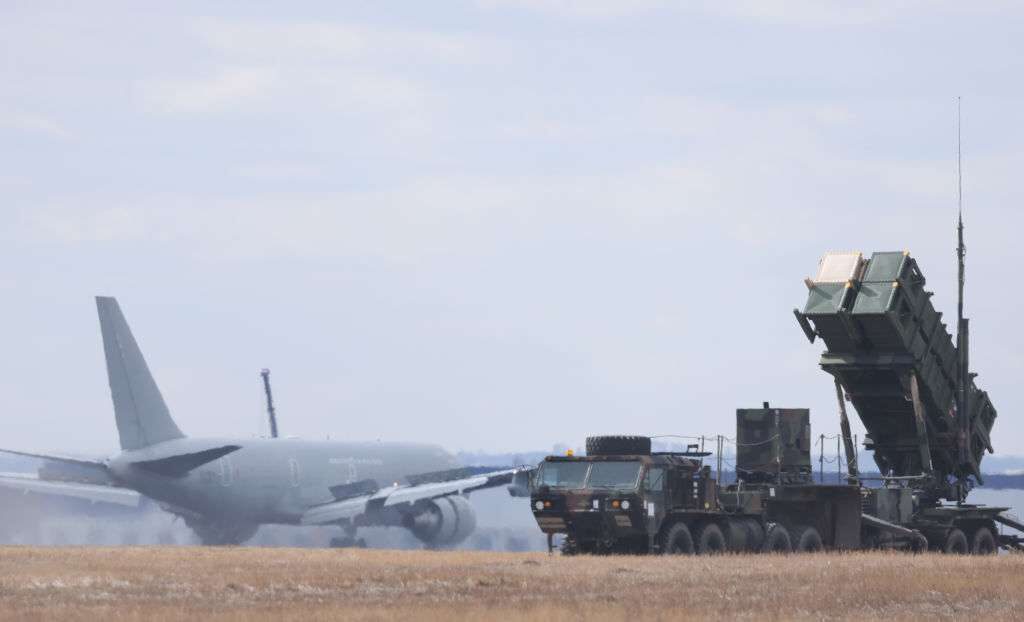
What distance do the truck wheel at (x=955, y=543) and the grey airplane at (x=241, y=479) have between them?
2788 centimetres

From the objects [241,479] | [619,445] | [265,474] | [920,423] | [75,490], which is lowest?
[75,490]

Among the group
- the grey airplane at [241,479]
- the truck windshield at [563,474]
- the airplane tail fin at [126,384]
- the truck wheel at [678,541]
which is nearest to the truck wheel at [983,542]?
the truck wheel at [678,541]

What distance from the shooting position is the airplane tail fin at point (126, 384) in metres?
61.8

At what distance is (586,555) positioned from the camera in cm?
3600

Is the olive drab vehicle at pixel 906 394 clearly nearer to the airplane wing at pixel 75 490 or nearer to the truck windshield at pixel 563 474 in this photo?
the truck windshield at pixel 563 474

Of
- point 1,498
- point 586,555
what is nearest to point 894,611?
point 586,555

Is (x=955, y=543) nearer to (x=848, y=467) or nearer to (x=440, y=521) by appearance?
(x=848, y=467)

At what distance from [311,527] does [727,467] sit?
33505 millimetres

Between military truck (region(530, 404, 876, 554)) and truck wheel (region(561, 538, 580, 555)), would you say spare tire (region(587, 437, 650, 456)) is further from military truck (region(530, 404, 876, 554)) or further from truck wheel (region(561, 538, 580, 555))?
truck wheel (region(561, 538, 580, 555))

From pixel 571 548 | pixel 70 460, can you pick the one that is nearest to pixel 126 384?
pixel 70 460

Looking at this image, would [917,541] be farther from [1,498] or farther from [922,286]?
[1,498]

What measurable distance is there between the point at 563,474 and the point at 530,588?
10741mm

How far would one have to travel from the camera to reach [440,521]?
6806 cm

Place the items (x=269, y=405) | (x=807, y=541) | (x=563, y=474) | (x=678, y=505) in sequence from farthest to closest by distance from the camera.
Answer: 1. (x=269, y=405)
2. (x=807, y=541)
3. (x=563, y=474)
4. (x=678, y=505)
